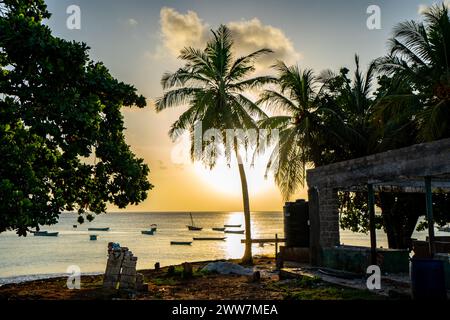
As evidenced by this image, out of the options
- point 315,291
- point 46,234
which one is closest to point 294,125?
point 315,291

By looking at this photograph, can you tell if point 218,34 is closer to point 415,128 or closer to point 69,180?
point 415,128

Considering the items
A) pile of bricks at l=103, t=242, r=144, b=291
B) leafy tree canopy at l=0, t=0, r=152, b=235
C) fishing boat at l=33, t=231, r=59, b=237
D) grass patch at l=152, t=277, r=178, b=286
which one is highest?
leafy tree canopy at l=0, t=0, r=152, b=235

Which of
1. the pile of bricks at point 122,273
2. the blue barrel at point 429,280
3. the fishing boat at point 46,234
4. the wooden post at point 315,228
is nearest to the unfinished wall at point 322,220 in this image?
the wooden post at point 315,228

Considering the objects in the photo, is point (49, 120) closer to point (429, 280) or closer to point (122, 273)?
point (122, 273)

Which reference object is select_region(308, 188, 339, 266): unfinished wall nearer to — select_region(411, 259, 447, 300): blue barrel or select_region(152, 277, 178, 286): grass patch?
select_region(152, 277, 178, 286): grass patch

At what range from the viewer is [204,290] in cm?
1320

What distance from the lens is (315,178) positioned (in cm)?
1605

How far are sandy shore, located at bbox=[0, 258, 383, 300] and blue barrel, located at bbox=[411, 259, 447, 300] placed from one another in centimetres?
105

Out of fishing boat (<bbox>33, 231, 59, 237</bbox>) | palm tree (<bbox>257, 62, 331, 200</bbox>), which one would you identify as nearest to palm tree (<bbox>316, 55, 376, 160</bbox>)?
palm tree (<bbox>257, 62, 331, 200</bbox>)

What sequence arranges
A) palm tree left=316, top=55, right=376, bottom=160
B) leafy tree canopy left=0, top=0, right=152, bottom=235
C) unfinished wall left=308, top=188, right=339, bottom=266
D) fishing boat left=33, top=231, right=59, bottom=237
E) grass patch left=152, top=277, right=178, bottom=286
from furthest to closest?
1. fishing boat left=33, top=231, right=59, bottom=237
2. palm tree left=316, top=55, right=376, bottom=160
3. unfinished wall left=308, top=188, right=339, bottom=266
4. grass patch left=152, top=277, right=178, bottom=286
5. leafy tree canopy left=0, top=0, right=152, bottom=235

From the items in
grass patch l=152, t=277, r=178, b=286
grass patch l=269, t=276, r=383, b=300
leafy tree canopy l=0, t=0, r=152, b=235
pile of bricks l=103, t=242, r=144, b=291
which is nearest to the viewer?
leafy tree canopy l=0, t=0, r=152, b=235

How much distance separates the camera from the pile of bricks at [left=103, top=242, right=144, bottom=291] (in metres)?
12.9

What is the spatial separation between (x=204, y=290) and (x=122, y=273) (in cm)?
252

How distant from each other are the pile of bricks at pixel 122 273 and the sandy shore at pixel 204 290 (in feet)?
1.15
